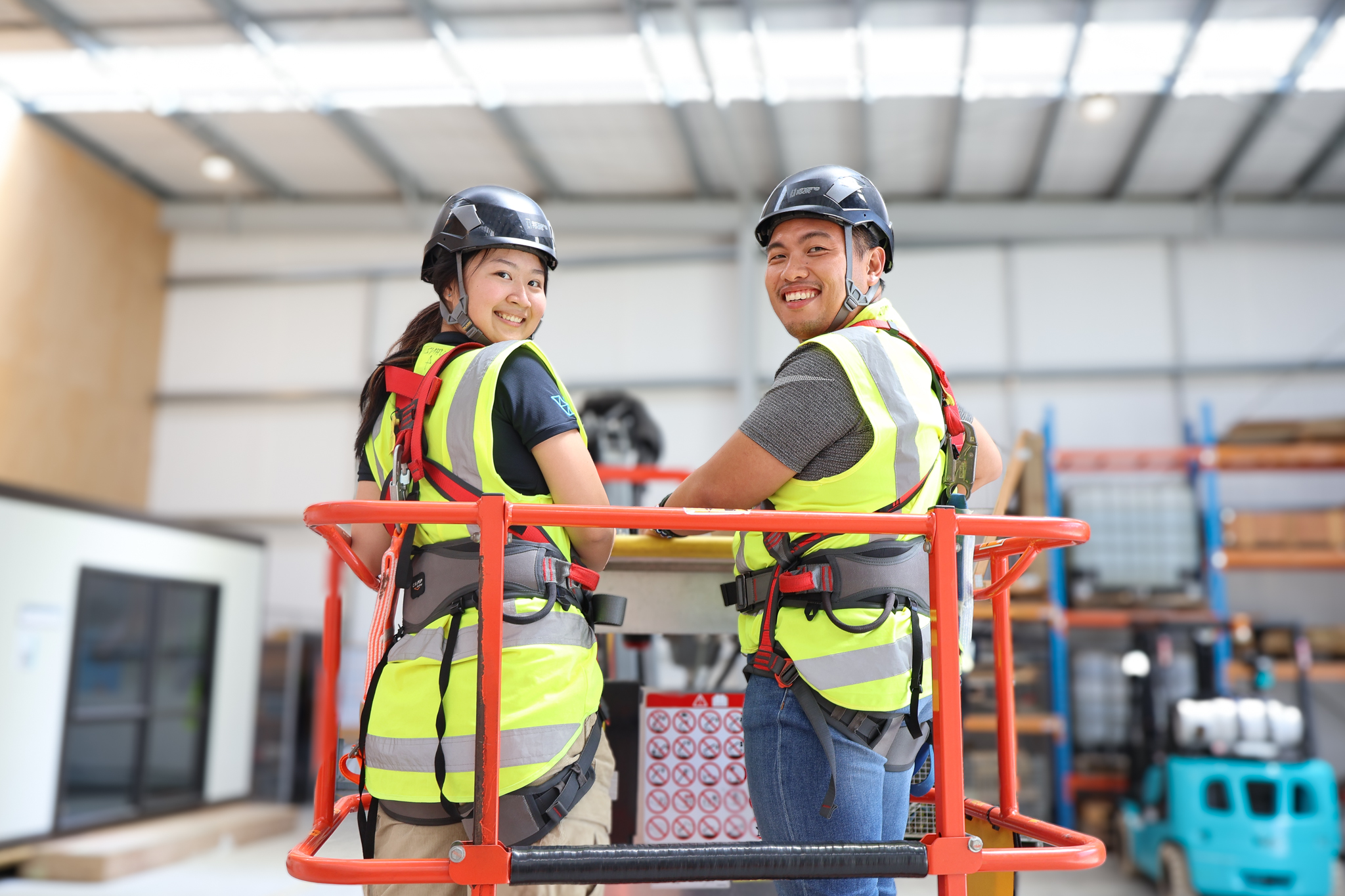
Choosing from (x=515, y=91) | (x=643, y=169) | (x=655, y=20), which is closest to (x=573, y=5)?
(x=655, y=20)

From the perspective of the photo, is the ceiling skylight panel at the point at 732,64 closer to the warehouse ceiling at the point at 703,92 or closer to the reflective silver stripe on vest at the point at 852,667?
the warehouse ceiling at the point at 703,92

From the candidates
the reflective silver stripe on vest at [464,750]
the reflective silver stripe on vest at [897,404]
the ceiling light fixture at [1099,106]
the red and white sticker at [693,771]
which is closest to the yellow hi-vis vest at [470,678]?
the reflective silver stripe on vest at [464,750]

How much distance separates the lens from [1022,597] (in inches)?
419

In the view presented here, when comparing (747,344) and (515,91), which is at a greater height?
(515,91)

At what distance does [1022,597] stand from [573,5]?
7549mm

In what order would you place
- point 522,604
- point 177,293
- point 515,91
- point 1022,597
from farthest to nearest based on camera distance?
point 177,293 → point 515,91 → point 1022,597 → point 522,604

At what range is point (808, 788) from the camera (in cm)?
201

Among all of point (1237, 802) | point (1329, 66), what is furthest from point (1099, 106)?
point (1237, 802)

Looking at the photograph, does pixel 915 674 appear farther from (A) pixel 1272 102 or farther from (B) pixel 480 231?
(A) pixel 1272 102

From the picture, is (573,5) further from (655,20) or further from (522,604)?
(522,604)

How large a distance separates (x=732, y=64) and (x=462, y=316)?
9914 mm

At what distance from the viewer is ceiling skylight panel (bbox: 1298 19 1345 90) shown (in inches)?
412

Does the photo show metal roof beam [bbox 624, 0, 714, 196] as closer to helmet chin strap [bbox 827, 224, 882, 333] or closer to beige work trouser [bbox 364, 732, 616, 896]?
helmet chin strap [bbox 827, 224, 882, 333]

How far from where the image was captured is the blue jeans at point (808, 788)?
198 centimetres
